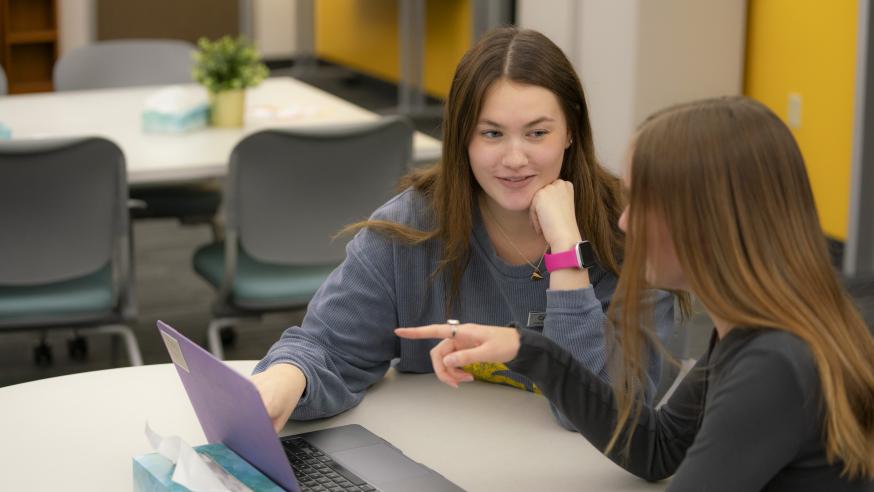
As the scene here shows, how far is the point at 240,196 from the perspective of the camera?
307 cm

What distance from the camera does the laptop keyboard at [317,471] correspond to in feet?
4.74

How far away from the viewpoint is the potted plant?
11.8 ft

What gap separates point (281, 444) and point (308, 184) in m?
1.74

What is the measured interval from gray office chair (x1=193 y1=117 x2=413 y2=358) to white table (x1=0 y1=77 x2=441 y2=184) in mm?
191

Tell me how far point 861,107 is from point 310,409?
311 centimetres

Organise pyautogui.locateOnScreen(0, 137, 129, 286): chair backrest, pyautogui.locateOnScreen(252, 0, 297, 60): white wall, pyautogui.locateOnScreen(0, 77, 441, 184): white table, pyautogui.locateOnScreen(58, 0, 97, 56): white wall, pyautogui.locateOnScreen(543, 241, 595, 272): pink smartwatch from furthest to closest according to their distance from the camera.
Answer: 1. pyautogui.locateOnScreen(252, 0, 297, 60): white wall
2. pyautogui.locateOnScreen(58, 0, 97, 56): white wall
3. pyautogui.locateOnScreen(0, 77, 441, 184): white table
4. pyautogui.locateOnScreen(0, 137, 129, 286): chair backrest
5. pyautogui.locateOnScreen(543, 241, 595, 272): pink smartwatch

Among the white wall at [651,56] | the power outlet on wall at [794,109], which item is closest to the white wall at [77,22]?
the white wall at [651,56]

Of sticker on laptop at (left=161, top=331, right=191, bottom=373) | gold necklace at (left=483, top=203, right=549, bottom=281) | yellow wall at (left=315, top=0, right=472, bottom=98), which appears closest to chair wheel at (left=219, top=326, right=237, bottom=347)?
gold necklace at (left=483, top=203, right=549, bottom=281)

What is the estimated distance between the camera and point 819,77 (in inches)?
188

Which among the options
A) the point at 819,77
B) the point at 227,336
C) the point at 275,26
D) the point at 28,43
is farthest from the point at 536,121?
the point at 275,26

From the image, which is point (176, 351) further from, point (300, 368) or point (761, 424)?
point (761, 424)

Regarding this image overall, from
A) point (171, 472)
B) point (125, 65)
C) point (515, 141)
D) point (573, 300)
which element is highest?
point (515, 141)

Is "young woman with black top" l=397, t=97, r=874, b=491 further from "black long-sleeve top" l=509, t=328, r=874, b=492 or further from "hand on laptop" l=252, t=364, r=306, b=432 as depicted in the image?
"hand on laptop" l=252, t=364, r=306, b=432

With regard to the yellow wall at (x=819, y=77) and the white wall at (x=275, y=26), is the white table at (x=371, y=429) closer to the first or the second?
the yellow wall at (x=819, y=77)
